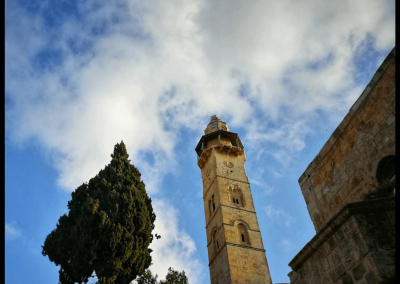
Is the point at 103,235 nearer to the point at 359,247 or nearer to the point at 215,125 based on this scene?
the point at 359,247

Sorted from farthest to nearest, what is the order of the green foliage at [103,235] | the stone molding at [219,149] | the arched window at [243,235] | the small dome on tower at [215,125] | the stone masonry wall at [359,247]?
the small dome on tower at [215,125] → the stone molding at [219,149] → the arched window at [243,235] → the green foliage at [103,235] → the stone masonry wall at [359,247]

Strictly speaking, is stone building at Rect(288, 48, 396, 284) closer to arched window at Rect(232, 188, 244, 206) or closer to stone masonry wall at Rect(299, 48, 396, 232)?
stone masonry wall at Rect(299, 48, 396, 232)

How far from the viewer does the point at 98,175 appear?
15.8m

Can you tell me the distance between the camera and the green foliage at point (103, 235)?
12039 mm

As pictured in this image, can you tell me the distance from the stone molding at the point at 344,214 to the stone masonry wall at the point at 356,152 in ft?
4.96

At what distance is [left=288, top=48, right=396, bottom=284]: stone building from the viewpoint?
299 centimetres

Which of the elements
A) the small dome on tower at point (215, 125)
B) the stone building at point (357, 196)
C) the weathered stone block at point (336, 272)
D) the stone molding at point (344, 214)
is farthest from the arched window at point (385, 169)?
the small dome on tower at point (215, 125)

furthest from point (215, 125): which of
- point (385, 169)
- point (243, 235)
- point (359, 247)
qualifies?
point (359, 247)

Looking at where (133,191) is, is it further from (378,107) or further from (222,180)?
(378,107)

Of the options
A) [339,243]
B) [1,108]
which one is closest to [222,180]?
[339,243]

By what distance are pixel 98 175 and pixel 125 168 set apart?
150 centimetres

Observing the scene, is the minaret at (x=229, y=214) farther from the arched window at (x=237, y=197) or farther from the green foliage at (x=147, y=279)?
the green foliage at (x=147, y=279)

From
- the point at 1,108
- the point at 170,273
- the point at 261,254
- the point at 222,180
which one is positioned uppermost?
the point at 222,180

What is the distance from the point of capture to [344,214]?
3.23 m
